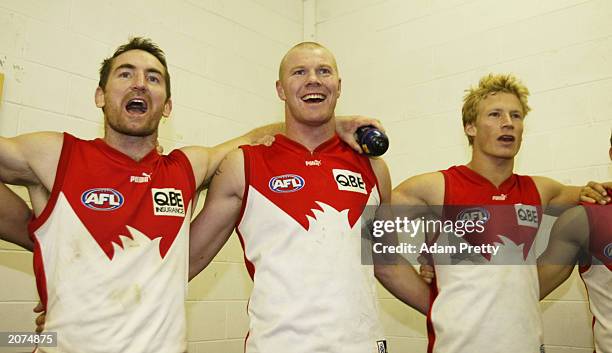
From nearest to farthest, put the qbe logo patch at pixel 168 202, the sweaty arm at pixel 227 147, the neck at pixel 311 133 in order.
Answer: the qbe logo patch at pixel 168 202, the sweaty arm at pixel 227 147, the neck at pixel 311 133

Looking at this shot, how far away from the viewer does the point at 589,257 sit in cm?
259

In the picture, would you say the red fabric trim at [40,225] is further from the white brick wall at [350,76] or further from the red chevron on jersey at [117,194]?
the white brick wall at [350,76]

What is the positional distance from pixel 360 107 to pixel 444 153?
78 cm

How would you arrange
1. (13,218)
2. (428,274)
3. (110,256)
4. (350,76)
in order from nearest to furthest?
(110,256), (13,218), (428,274), (350,76)

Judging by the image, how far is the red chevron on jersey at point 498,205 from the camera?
8.36 feet

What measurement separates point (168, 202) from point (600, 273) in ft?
6.29

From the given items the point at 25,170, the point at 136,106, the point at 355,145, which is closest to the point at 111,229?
the point at 25,170

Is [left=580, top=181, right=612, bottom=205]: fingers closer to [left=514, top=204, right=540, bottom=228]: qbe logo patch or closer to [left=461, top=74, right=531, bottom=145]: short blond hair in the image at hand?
[left=514, top=204, right=540, bottom=228]: qbe logo patch

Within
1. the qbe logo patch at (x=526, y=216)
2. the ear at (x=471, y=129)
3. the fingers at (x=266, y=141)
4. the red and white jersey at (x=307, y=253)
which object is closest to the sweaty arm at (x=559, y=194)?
the qbe logo patch at (x=526, y=216)

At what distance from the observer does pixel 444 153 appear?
11.8ft

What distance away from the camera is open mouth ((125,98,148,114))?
7.15 ft

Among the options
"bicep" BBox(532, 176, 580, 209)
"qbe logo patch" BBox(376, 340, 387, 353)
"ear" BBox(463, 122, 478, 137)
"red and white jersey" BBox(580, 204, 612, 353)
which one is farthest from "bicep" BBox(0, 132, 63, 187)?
"red and white jersey" BBox(580, 204, 612, 353)

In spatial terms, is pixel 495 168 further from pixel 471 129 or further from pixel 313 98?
pixel 313 98

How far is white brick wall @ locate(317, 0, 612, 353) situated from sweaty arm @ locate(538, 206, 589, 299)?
436mm
